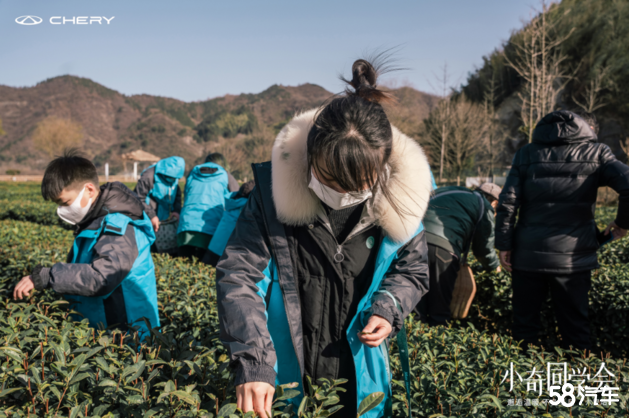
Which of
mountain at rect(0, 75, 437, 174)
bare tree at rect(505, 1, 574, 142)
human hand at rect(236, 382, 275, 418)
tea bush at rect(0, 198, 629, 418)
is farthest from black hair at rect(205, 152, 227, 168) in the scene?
mountain at rect(0, 75, 437, 174)

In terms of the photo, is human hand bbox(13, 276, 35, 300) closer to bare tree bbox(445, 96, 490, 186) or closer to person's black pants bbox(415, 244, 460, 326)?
person's black pants bbox(415, 244, 460, 326)

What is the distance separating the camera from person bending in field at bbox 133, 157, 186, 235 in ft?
17.4

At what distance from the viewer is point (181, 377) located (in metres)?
1.33

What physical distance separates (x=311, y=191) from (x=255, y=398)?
0.70m

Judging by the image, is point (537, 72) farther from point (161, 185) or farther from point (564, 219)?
point (161, 185)

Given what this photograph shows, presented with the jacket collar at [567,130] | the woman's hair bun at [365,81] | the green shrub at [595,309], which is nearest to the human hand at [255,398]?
the woman's hair bun at [365,81]

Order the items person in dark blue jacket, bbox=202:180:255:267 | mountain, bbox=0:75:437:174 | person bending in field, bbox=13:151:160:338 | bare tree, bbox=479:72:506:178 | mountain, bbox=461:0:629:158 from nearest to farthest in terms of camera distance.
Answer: person bending in field, bbox=13:151:160:338 → person in dark blue jacket, bbox=202:180:255:267 → bare tree, bbox=479:72:506:178 → mountain, bbox=461:0:629:158 → mountain, bbox=0:75:437:174

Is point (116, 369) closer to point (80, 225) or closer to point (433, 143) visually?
point (80, 225)

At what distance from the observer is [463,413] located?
1387 mm

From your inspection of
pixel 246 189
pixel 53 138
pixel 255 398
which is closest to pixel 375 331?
pixel 255 398

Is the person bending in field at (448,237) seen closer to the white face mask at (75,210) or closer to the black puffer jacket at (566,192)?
the black puffer jacket at (566,192)

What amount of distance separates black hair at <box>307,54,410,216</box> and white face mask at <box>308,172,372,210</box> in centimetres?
5

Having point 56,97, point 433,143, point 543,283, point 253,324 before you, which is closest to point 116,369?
point 253,324

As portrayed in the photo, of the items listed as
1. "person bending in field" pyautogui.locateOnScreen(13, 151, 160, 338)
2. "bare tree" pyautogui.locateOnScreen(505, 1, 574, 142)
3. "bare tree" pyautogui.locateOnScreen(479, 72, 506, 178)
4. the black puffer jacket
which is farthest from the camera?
"bare tree" pyautogui.locateOnScreen(479, 72, 506, 178)
